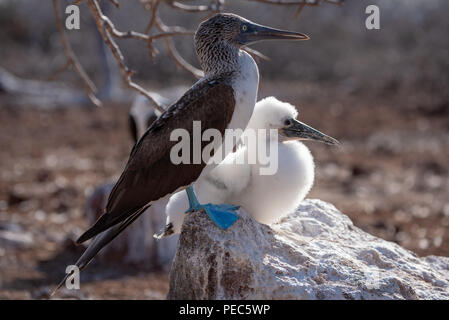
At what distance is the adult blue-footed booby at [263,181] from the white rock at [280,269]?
168mm

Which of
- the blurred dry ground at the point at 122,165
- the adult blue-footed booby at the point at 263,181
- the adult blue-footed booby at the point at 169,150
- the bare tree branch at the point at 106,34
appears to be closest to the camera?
the adult blue-footed booby at the point at 169,150

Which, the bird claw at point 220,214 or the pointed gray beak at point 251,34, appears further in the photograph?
the pointed gray beak at point 251,34

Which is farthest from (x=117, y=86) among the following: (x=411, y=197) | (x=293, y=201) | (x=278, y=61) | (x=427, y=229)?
(x=293, y=201)

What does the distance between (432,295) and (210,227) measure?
1198mm

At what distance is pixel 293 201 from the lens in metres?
3.35

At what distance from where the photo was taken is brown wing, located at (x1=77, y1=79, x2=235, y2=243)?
9.70 ft

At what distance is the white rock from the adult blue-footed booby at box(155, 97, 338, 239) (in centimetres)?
17

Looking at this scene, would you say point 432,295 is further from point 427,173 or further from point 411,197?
point 427,173

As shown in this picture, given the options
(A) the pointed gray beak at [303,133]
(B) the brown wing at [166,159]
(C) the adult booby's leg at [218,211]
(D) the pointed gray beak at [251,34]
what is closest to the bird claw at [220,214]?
(C) the adult booby's leg at [218,211]

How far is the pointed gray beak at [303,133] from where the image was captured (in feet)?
11.1

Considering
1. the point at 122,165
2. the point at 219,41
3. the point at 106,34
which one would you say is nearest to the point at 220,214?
the point at 219,41

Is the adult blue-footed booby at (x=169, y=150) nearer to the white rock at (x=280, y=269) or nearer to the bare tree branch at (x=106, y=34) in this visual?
the white rock at (x=280, y=269)

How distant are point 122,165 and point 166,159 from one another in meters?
7.30

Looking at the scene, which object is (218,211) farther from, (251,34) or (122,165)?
Result: (122,165)
